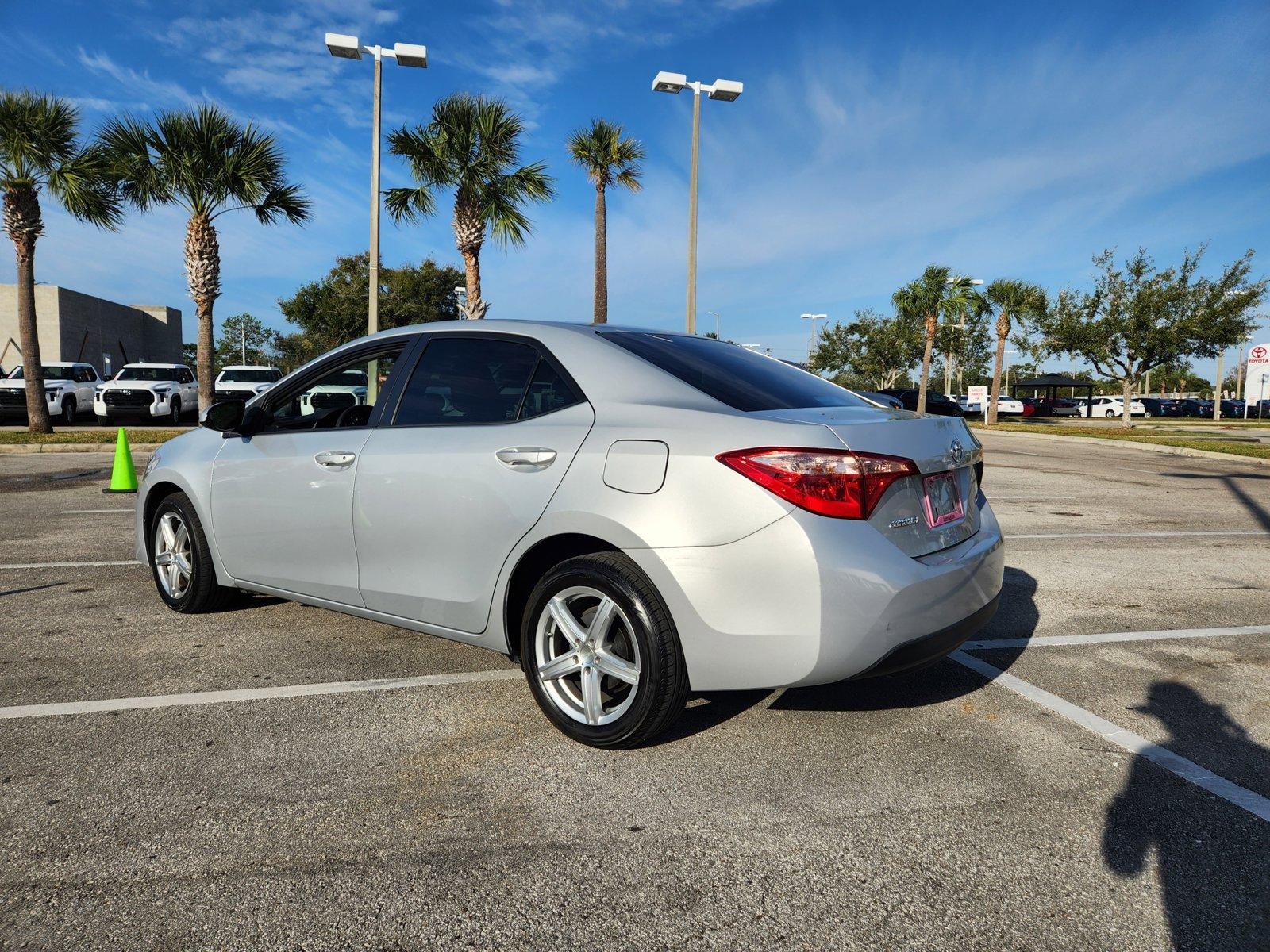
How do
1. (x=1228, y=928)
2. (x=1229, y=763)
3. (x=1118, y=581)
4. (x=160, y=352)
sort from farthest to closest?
(x=160, y=352) < (x=1118, y=581) < (x=1229, y=763) < (x=1228, y=928)

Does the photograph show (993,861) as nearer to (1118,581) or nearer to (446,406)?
(446,406)

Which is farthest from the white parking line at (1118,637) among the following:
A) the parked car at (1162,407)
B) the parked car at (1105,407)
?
the parked car at (1162,407)

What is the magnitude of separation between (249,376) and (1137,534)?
83.3 ft

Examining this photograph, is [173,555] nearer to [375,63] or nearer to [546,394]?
[546,394]

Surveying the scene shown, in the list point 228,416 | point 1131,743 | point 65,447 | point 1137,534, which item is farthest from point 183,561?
point 65,447

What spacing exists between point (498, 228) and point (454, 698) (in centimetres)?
2048

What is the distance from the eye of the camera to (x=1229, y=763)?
315 cm

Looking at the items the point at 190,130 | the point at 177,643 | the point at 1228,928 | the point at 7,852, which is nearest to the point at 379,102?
the point at 190,130

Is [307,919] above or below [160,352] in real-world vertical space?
below

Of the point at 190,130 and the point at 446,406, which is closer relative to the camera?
→ the point at 446,406

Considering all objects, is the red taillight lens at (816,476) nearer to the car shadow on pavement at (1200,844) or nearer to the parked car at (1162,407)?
the car shadow on pavement at (1200,844)

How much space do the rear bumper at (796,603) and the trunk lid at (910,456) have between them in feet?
0.30

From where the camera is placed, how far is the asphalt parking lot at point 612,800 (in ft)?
7.29

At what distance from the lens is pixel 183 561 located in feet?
16.4
